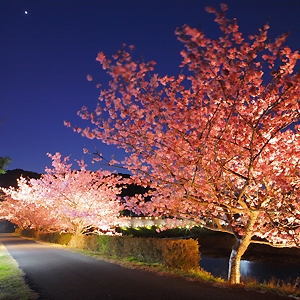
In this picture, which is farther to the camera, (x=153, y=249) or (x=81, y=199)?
(x=81, y=199)

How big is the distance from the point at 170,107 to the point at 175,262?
18.9 feet

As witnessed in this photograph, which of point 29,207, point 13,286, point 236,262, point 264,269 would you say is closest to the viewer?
point 13,286

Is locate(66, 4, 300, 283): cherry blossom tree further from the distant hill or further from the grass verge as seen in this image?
the distant hill

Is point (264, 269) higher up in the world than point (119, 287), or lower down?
higher up

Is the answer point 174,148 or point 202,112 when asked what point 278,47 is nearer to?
point 202,112

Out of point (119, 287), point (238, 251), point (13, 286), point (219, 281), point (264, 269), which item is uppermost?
point (238, 251)

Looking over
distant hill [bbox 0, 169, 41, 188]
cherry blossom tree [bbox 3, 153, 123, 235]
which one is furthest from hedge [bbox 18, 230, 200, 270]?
distant hill [bbox 0, 169, 41, 188]

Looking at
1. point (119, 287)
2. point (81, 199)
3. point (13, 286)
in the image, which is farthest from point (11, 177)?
point (119, 287)

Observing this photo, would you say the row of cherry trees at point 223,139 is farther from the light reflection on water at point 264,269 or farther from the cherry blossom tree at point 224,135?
the light reflection on water at point 264,269

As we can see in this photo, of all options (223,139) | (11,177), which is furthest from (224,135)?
(11,177)

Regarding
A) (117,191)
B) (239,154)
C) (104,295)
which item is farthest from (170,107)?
(117,191)

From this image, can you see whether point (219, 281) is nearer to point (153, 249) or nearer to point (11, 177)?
point (153, 249)

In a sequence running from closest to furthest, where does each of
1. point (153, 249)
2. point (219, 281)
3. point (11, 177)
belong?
point (219, 281) → point (153, 249) → point (11, 177)

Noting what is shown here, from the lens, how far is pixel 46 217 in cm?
3878
